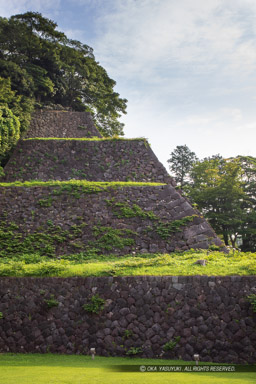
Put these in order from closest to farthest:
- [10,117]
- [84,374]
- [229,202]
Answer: [84,374] → [10,117] → [229,202]

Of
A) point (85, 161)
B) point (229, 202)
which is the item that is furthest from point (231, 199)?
point (85, 161)

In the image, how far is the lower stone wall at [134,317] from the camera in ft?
30.7

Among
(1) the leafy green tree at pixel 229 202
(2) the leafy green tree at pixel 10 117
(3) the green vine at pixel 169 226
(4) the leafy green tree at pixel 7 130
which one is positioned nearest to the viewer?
(3) the green vine at pixel 169 226

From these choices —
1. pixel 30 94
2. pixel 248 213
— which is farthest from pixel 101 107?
pixel 248 213

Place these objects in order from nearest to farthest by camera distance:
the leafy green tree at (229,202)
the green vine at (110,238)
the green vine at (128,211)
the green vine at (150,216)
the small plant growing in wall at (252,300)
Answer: the small plant growing in wall at (252,300) < the green vine at (110,238) < the green vine at (150,216) < the green vine at (128,211) < the leafy green tree at (229,202)

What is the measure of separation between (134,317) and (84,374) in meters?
3.24

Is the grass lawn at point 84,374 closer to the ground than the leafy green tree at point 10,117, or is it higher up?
closer to the ground

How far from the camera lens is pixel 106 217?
16.1 metres

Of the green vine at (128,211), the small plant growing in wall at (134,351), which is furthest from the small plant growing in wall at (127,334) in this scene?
the green vine at (128,211)

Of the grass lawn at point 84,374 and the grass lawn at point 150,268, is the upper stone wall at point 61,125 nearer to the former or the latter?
the grass lawn at point 150,268

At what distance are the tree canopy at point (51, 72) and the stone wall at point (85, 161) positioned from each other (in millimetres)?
3181

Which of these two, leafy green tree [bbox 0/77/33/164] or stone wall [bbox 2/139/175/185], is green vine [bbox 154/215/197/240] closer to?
stone wall [bbox 2/139/175/185]

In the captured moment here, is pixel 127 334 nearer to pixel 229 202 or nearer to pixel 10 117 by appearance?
pixel 10 117

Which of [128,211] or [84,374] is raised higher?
[128,211]
